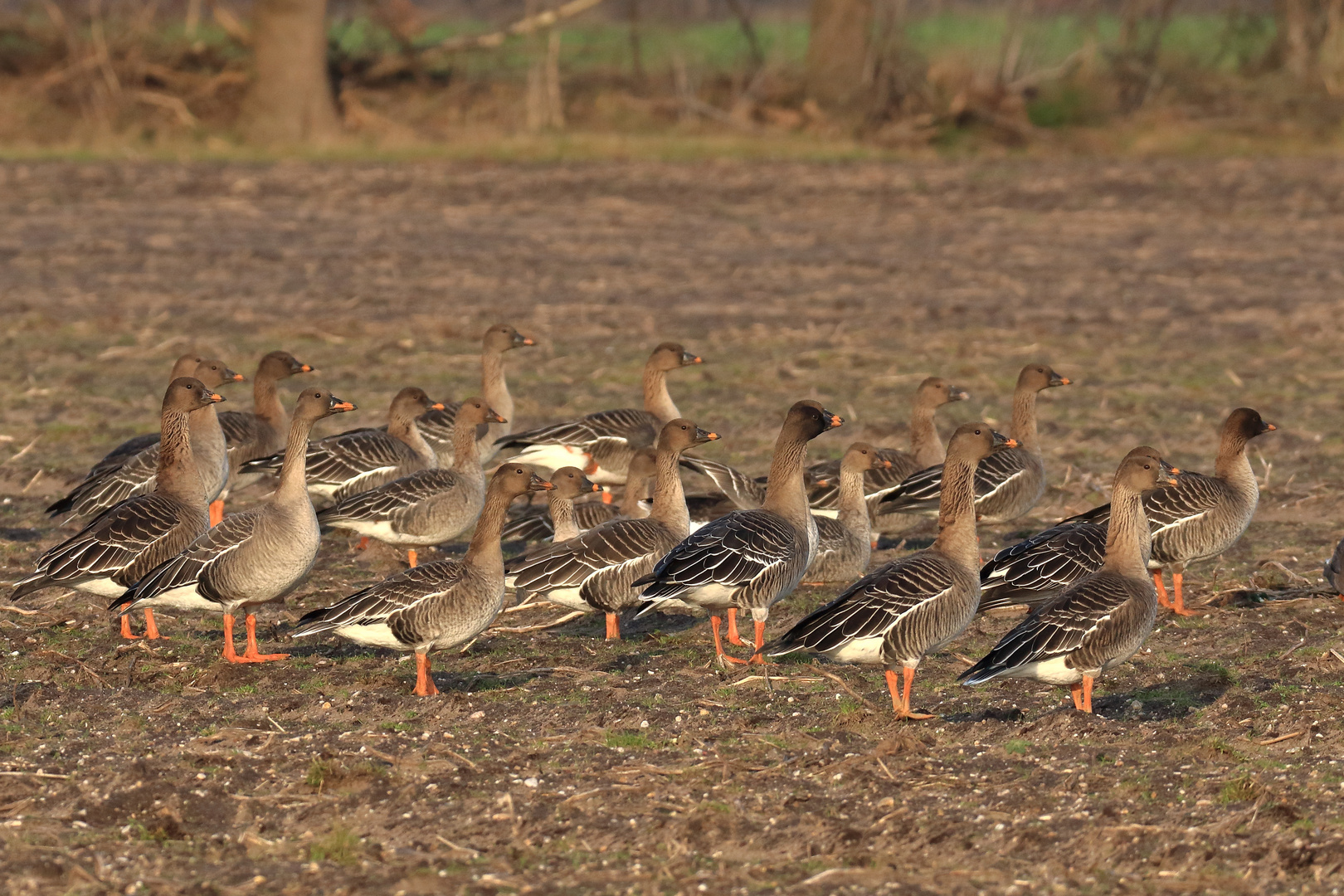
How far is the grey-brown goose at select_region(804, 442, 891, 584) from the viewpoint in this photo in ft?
38.0

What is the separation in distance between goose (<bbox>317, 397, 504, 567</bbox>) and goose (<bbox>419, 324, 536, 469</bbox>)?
1.51 m

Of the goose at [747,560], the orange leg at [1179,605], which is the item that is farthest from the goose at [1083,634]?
the orange leg at [1179,605]

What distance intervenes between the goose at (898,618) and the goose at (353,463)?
486 centimetres

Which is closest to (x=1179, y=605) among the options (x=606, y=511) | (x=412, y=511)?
(x=606, y=511)

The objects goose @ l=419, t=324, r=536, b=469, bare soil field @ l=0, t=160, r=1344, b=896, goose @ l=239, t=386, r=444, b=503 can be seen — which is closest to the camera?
bare soil field @ l=0, t=160, r=1344, b=896

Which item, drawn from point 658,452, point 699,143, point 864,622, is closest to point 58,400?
point 658,452

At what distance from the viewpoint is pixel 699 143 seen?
1369 inches

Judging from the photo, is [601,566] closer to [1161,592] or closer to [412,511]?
[412,511]

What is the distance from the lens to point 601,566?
10.6 meters

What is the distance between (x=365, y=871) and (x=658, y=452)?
203 inches

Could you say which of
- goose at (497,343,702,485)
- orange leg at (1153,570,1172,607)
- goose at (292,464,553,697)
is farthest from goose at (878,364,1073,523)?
goose at (292,464,553,697)

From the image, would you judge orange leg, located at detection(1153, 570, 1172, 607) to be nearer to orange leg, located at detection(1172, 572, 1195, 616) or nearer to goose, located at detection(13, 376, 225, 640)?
orange leg, located at detection(1172, 572, 1195, 616)

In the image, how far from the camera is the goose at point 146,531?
10359mm

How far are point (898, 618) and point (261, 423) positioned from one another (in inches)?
276
